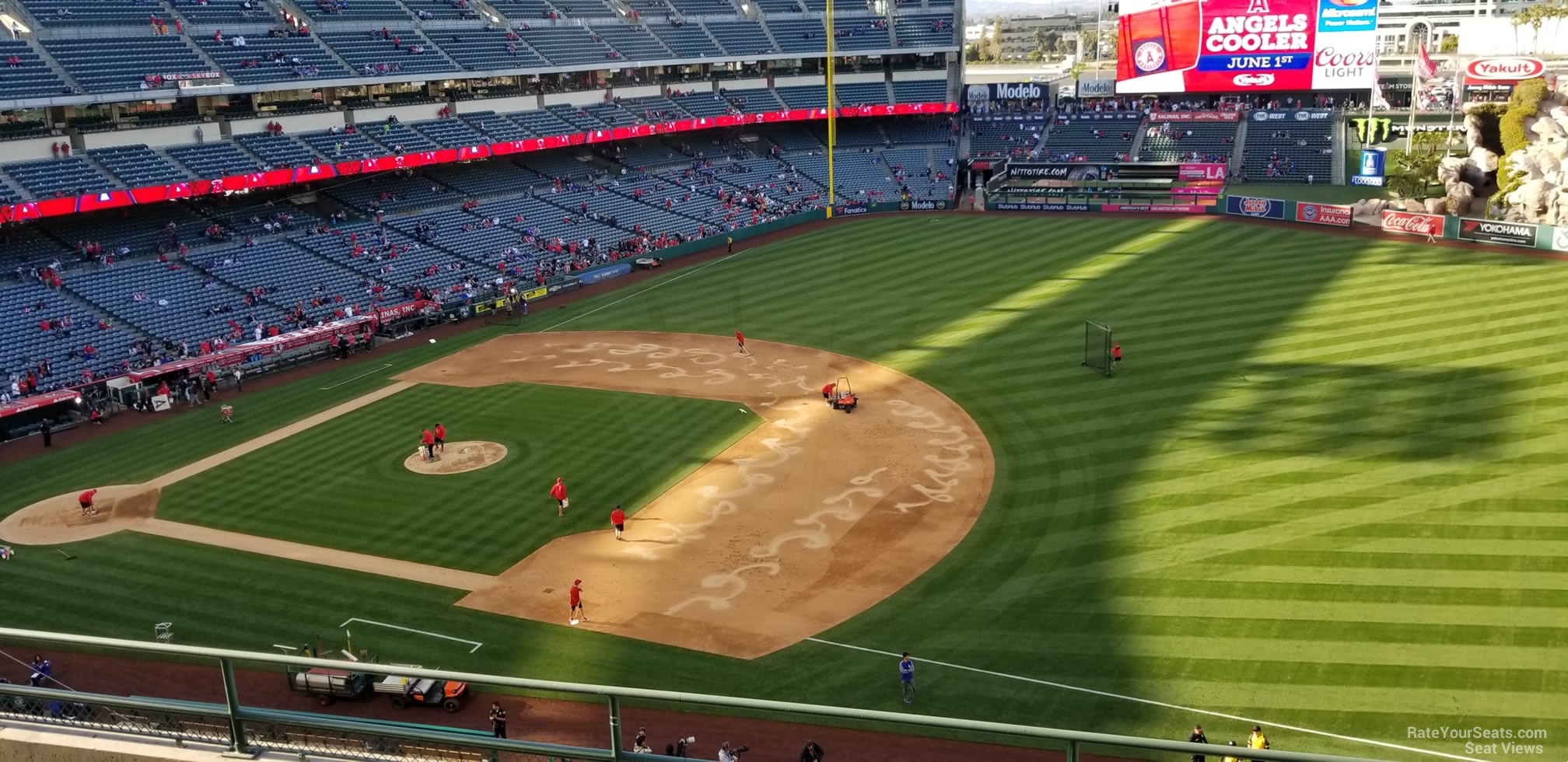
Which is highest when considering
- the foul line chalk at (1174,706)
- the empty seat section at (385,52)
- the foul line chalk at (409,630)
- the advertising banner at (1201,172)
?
the empty seat section at (385,52)

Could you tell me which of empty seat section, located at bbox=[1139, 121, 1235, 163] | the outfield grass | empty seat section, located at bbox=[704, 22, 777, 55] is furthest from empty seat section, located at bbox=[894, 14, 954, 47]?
the outfield grass

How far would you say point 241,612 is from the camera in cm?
2744

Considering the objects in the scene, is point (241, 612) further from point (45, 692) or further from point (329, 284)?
point (329, 284)

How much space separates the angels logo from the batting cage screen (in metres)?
57.7

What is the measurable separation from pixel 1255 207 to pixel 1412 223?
34.5 feet

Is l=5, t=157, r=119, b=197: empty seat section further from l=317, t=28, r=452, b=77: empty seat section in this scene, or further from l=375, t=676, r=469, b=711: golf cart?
l=375, t=676, r=469, b=711: golf cart

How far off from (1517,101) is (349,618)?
3083 inches

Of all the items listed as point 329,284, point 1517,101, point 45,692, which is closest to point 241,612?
point 45,692

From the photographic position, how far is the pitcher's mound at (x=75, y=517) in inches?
1286

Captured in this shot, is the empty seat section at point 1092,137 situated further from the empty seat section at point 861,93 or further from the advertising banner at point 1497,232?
the advertising banner at point 1497,232

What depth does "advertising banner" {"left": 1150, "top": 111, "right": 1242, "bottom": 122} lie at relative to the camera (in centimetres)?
9700

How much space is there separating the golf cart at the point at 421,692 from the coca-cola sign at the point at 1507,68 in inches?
3223

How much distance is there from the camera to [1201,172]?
89.6 m

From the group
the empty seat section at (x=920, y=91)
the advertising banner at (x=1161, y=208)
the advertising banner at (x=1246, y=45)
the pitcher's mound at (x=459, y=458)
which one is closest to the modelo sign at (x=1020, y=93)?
the empty seat section at (x=920, y=91)
